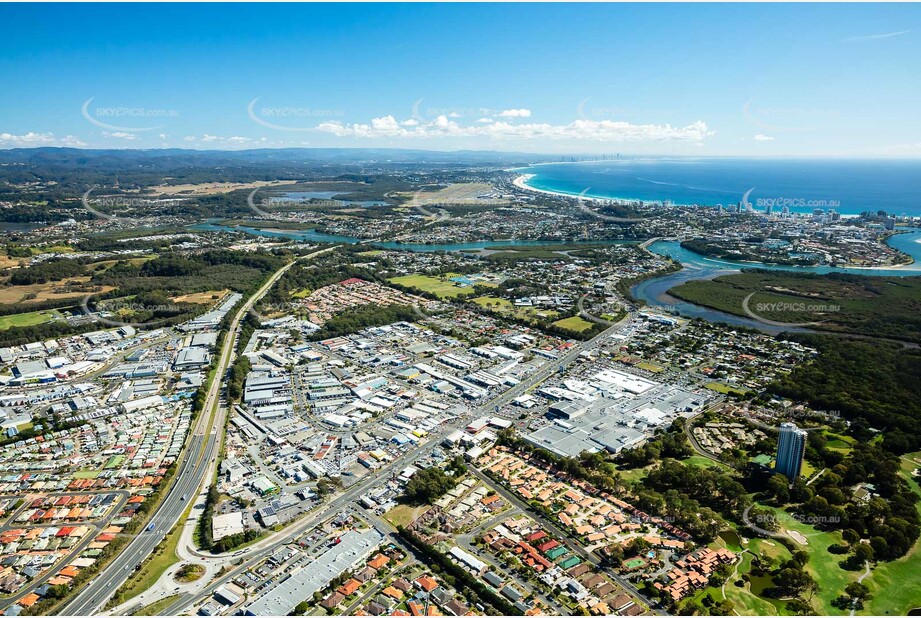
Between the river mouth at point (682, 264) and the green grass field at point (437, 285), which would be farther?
the green grass field at point (437, 285)

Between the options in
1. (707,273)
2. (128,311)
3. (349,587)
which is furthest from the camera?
(707,273)

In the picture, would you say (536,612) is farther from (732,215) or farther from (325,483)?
(732,215)

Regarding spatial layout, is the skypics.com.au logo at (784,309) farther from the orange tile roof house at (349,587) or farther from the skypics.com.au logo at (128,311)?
the skypics.com.au logo at (128,311)

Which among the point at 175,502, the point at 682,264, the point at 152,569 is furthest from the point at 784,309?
the point at 152,569

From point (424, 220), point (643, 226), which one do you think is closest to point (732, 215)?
point (643, 226)

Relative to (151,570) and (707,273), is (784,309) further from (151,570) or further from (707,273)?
(151,570)

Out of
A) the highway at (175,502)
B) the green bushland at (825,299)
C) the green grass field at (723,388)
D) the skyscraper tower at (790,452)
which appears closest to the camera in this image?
the highway at (175,502)

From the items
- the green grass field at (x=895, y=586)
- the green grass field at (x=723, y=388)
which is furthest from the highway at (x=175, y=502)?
the green grass field at (x=723, y=388)
